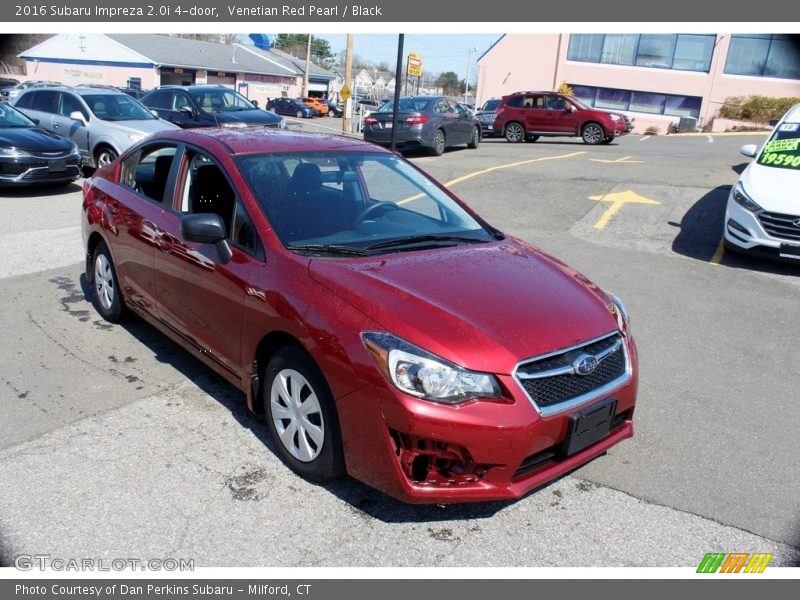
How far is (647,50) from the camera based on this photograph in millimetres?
37781

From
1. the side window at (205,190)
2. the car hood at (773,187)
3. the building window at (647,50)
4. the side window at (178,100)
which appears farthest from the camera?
the building window at (647,50)

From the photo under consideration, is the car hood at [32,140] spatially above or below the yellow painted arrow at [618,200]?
above

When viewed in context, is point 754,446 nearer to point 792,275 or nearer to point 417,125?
point 792,275

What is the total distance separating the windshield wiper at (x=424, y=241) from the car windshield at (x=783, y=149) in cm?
624

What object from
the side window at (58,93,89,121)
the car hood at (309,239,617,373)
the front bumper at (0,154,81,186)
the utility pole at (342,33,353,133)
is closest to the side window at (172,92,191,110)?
the side window at (58,93,89,121)

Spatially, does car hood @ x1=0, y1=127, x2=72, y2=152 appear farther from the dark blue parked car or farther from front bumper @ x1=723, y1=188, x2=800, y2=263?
the dark blue parked car

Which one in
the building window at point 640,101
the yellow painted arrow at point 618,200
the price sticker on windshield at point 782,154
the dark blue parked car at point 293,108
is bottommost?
the dark blue parked car at point 293,108

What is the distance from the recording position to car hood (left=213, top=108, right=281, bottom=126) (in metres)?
14.8

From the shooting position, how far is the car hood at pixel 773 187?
758 cm

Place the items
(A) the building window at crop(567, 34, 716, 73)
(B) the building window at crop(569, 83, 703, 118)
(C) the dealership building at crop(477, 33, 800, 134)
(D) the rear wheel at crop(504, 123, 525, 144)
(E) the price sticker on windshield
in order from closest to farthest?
(E) the price sticker on windshield, (D) the rear wheel at crop(504, 123, 525, 144), (C) the dealership building at crop(477, 33, 800, 134), (A) the building window at crop(567, 34, 716, 73), (B) the building window at crop(569, 83, 703, 118)

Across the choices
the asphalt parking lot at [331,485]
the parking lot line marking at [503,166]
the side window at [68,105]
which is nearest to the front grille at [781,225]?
the asphalt parking lot at [331,485]

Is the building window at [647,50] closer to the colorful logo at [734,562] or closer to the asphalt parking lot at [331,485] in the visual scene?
the asphalt parking lot at [331,485]

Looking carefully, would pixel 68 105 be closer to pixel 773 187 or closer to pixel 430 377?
pixel 773 187

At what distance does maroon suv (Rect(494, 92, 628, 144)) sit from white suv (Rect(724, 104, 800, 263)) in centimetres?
1255
